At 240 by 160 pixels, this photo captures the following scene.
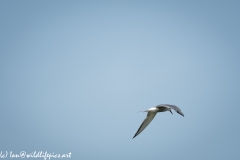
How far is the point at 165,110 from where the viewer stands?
98.7 feet

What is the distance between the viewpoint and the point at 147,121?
3178cm

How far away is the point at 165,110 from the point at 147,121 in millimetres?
2447
